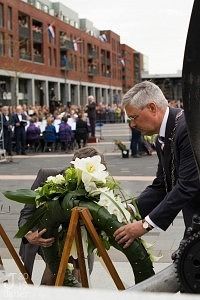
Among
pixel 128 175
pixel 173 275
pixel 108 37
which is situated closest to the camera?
pixel 173 275

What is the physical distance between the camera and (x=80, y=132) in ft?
73.6

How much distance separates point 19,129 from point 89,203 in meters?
17.6

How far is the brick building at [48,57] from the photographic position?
59.0 m

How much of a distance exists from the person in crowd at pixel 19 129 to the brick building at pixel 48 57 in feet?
105

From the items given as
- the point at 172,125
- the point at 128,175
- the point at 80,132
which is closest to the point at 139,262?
the point at 172,125

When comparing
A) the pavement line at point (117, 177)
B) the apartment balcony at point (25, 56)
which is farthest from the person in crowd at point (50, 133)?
the apartment balcony at point (25, 56)

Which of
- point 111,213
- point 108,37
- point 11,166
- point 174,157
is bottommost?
point 11,166

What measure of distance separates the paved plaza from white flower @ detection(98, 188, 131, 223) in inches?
13.4

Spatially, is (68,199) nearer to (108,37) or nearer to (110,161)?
(110,161)

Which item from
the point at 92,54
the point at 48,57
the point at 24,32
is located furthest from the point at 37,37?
the point at 92,54

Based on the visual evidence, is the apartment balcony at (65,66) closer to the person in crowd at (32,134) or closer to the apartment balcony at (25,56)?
the apartment balcony at (25,56)

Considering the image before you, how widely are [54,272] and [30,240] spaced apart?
32 centimetres

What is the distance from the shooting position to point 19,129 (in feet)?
68.2

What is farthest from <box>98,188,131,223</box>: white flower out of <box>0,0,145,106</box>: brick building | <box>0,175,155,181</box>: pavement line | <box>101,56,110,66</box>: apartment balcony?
<box>101,56,110,66</box>: apartment balcony
